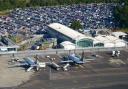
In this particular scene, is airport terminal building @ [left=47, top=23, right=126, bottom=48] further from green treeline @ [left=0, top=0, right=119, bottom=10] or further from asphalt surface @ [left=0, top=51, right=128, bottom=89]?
green treeline @ [left=0, top=0, right=119, bottom=10]

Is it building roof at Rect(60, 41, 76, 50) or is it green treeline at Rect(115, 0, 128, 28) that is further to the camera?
green treeline at Rect(115, 0, 128, 28)

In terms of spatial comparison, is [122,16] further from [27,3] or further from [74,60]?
[27,3]

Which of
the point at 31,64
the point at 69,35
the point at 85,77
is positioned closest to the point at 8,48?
the point at 31,64

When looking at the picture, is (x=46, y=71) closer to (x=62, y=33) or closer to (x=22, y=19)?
(x=62, y=33)

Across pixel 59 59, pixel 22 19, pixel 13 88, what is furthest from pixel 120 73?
pixel 22 19

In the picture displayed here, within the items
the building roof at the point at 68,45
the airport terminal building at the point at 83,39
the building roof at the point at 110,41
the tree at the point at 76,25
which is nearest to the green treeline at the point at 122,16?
the tree at the point at 76,25

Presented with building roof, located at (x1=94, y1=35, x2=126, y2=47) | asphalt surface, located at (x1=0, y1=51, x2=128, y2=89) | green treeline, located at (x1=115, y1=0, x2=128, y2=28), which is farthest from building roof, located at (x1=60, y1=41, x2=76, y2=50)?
green treeline, located at (x1=115, y1=0, x2=128, y2=28)
